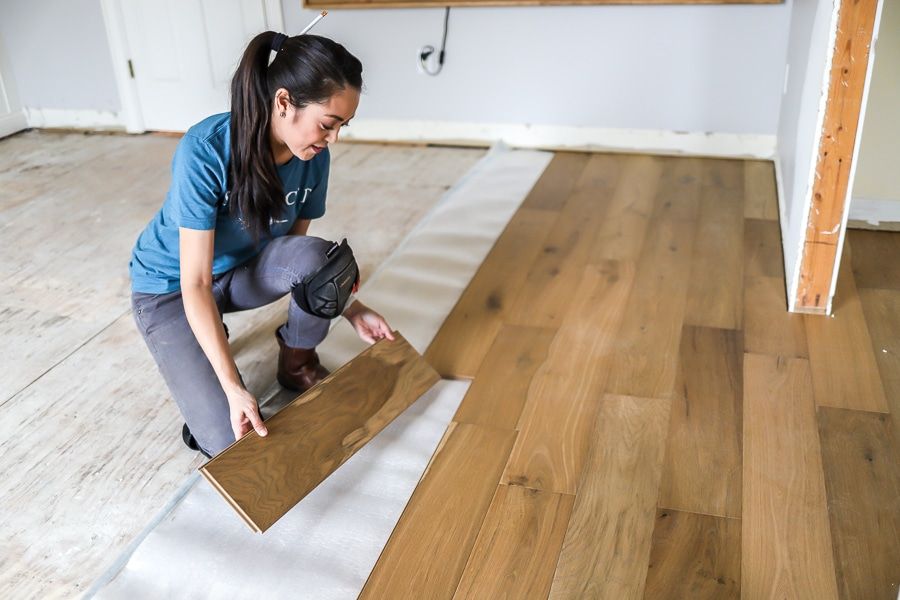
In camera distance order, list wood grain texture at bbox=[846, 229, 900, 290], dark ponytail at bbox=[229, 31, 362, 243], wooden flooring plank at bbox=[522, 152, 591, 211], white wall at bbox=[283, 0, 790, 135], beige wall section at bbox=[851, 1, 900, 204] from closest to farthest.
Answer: dark ponytail at bbox=[229, 31, 362, 243], wood grain texture at bbox=[846, 229, 900, 290], beige wall section at bbox=[851, 1, 900, 204], wooden flooring plank at bbox=[522, 152, 591, 211], white wall at bbox=[283, 0, 790, 135]

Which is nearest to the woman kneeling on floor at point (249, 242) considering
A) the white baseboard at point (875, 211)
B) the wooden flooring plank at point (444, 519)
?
the wooden flooring plank at point (444, 519)

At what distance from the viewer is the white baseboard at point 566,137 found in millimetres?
3594

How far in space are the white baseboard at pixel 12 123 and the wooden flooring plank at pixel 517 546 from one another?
12.3 feet

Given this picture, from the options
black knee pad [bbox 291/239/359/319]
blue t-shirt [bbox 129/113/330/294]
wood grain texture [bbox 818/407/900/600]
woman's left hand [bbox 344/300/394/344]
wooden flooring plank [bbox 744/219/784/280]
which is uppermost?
blue t-shirt [bbox 129/113/330/294]

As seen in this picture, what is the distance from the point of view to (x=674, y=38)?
11.4ft

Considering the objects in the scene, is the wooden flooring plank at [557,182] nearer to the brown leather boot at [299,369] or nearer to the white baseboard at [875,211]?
the white baseboard at [875,211]

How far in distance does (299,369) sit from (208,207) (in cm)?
54

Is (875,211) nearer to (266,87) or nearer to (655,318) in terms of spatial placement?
(655,318)

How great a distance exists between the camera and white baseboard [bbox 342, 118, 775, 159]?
359 centimetres

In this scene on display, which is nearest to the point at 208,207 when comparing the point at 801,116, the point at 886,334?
the point at 886,334

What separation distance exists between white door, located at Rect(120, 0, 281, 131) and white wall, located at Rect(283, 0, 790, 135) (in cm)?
24

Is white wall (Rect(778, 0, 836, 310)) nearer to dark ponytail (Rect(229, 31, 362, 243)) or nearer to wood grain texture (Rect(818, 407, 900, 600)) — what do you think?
wood grain texture (Rect(818, 407, 900, 600))

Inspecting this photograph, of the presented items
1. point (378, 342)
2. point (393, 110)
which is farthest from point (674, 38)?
point (378, 342)

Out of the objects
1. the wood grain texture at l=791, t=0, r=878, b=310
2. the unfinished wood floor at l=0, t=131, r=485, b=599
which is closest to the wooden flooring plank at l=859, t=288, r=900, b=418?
the wood grain texture at l=791, t=0, r=878, b=310
